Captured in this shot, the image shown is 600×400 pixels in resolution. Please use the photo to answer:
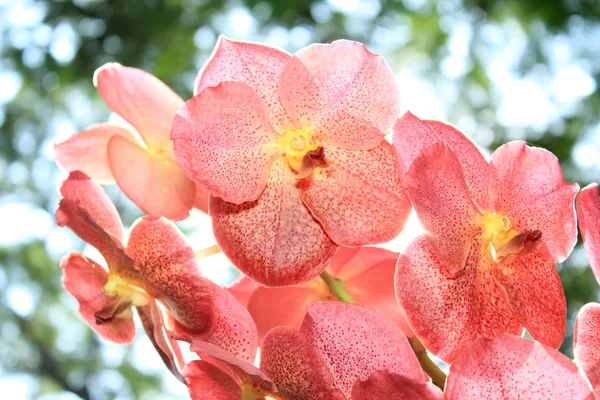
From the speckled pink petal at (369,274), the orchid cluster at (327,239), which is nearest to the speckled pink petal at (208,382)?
the orchid cluster at (327,239)

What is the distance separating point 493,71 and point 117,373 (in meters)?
2.09

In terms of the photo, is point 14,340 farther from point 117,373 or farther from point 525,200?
point 525,200

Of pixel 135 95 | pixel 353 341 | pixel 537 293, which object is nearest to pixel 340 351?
pixel 353 341

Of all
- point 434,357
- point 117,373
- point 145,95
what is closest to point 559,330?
point 434,357

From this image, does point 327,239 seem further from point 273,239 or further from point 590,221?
point 590,221

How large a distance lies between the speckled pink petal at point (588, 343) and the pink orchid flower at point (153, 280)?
170mm

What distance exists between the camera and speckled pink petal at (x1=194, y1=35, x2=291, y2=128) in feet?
1.32

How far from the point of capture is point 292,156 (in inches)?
17.0

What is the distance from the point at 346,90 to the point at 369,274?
0.11 m

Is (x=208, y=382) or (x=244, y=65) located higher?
(x=244, y=65)

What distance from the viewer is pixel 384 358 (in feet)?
1.03

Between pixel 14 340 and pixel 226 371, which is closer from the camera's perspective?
pixel 226 371

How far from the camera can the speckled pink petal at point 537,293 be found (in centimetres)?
34

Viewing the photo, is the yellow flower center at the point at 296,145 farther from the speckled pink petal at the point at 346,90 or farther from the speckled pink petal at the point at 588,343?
the speckled pink petal at the point at 588,343
